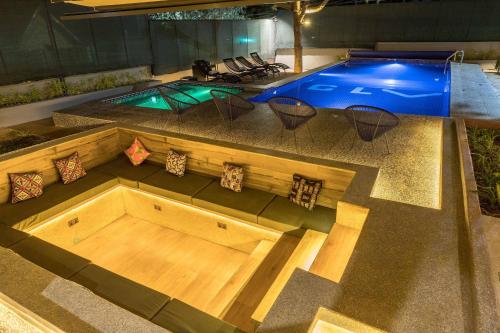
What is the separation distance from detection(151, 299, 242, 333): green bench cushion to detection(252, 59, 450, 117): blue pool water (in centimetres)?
485

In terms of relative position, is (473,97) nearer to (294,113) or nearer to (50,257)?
(294,113)

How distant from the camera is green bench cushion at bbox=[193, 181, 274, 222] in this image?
387 centimetres

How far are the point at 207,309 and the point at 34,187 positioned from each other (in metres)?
2.82

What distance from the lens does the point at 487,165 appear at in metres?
3.81

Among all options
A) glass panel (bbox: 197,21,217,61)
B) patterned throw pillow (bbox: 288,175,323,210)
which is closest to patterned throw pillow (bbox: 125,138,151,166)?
patterned throw pillow (bbox: 288,175,323,210)

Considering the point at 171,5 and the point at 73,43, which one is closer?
the point at 171,5

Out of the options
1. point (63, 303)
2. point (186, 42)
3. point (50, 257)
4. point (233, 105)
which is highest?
point (186, 42)

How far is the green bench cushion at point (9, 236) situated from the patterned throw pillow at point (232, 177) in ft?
7.74

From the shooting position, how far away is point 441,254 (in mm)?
2289

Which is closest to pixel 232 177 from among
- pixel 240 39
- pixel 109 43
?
pixel 109 43

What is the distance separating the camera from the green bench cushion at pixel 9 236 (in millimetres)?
3459

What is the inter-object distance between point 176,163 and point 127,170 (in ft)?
2.94

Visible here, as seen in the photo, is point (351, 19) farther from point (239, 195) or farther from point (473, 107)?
point (239, 195)

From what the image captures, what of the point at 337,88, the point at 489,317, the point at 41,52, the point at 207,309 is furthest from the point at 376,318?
the point at 41,52
